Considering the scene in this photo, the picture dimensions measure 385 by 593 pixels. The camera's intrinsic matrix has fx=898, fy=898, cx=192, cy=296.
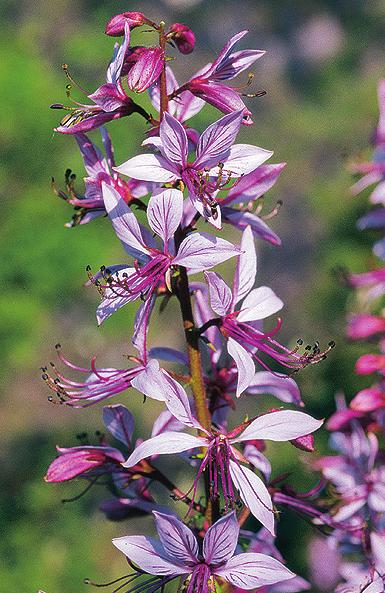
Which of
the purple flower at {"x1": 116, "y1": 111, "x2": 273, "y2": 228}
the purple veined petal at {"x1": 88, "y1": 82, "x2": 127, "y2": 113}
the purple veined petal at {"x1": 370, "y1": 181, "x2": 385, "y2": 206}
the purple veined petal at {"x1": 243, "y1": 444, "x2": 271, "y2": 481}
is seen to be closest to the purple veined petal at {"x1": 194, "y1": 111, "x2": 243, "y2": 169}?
the purple flower at {"x1": 116, "y1": 111, "x2": 273, "y2": 228}

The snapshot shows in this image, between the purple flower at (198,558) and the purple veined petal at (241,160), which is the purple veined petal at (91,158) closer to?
the purple veined petal at (241,160)

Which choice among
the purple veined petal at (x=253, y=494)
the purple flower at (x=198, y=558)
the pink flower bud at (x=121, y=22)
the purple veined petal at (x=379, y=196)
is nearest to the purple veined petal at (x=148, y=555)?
the purple flower at (x=198, y=558)

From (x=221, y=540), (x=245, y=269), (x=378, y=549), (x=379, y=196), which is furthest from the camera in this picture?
(x=379, y=196)

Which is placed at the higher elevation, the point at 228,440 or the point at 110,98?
the point at 110,98

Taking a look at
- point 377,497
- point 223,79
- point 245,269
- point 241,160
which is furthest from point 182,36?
point 377,497

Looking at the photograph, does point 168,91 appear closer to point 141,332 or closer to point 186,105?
point 186,105

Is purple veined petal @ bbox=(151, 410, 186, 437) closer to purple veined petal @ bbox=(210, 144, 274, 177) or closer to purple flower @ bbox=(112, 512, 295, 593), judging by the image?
purple flower @ bbox=(112, 512, 295, 593)
